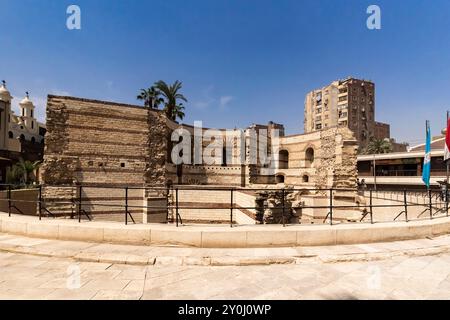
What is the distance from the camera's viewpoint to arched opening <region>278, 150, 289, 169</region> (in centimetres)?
2509

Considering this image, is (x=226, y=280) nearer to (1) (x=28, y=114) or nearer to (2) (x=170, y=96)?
(2) (x=170, y=96)

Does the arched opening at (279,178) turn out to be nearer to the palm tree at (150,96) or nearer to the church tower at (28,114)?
the palm tree at (150,96)

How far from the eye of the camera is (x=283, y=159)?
2533 cm

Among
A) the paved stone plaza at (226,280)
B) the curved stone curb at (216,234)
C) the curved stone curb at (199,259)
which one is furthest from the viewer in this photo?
the curved stone curb at (216,234)

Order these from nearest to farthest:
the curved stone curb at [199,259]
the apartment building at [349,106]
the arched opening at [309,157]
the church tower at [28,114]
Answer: the curved stone curb at [199,259] < the arched opening at [309,157] < the church tower at [28,114] < the apartment building at [349,106]

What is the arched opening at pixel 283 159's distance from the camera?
25094 mm

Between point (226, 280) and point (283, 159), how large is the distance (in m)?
23.0

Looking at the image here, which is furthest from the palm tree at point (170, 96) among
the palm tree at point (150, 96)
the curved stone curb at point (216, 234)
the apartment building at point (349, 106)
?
the apartment building at point (349, 106)

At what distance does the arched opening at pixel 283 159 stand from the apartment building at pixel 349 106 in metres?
31.3

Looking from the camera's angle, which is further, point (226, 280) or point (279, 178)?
point (279, 178)

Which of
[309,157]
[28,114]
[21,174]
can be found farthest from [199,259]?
[28,114]

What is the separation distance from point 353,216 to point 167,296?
17922 mm

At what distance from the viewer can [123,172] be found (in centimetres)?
1488

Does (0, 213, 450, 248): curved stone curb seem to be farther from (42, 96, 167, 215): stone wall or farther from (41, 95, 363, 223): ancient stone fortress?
(42, 96, 167, 215): stone wall
